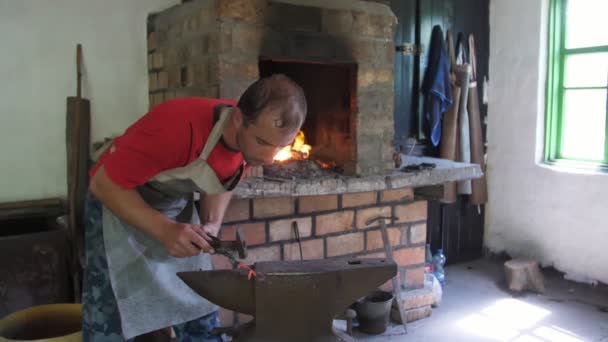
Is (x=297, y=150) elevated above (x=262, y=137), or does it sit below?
below

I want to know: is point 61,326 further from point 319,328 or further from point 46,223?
point 319,328

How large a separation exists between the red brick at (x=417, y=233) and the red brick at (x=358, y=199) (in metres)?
0.36

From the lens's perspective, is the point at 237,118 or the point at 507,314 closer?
the point at 237,118

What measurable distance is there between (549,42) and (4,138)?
148 inches

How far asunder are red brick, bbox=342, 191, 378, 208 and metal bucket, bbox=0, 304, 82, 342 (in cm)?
141

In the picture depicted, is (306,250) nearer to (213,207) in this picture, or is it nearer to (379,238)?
(379,238)

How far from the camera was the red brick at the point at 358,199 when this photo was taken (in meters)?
2.90

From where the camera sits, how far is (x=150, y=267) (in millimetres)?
1815

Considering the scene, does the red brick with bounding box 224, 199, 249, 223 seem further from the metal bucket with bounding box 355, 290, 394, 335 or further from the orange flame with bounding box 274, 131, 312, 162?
the metal bucket with bounding box 355, 290, 394, 335

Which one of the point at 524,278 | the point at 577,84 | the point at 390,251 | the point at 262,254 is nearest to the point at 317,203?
the point at 262,254

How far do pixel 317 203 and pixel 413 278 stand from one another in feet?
2.89

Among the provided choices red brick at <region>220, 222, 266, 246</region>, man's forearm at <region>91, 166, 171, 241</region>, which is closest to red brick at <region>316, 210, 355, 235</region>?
red brick at <region>220, 222, 266, 246</region>

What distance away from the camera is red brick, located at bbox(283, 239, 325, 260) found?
276cm

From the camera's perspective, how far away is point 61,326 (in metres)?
2.37
